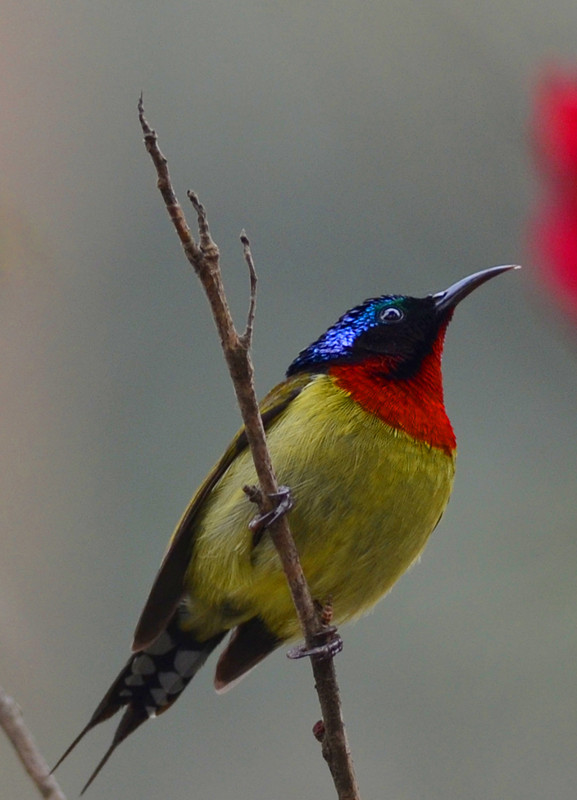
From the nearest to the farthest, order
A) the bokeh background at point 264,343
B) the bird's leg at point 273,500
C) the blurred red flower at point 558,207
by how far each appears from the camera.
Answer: the blurred red flower at point 558,207 → the bird's leg at point 273,500 → the bokeh background at point 264,343

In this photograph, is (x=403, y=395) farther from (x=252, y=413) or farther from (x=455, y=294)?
(x=252, y=413)

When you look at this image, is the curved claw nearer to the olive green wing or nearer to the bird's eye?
the olive green wing

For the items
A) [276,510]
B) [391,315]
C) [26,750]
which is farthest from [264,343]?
[26,750]

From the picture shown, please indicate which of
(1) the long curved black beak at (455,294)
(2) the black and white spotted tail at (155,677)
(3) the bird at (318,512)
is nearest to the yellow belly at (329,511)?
(3) the bird at (318,512)

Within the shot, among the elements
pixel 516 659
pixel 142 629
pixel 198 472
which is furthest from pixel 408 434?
pixel 198 472

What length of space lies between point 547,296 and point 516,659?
2226 millimetres

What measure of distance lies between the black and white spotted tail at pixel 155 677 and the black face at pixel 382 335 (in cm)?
72

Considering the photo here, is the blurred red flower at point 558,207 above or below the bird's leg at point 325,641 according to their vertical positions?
above

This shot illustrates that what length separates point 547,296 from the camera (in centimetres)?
139

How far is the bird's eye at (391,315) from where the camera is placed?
2699 mm

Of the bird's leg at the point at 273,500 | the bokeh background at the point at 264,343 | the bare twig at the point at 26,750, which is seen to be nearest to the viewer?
the bare twig at the point at 26,750

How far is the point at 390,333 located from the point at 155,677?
994 millimetres

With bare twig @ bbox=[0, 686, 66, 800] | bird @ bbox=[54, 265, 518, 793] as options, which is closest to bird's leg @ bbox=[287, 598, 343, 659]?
bird @ bbox=[54, 265, 518, 793]

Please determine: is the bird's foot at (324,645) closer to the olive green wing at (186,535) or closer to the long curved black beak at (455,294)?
the olive green wing at (186,535)
